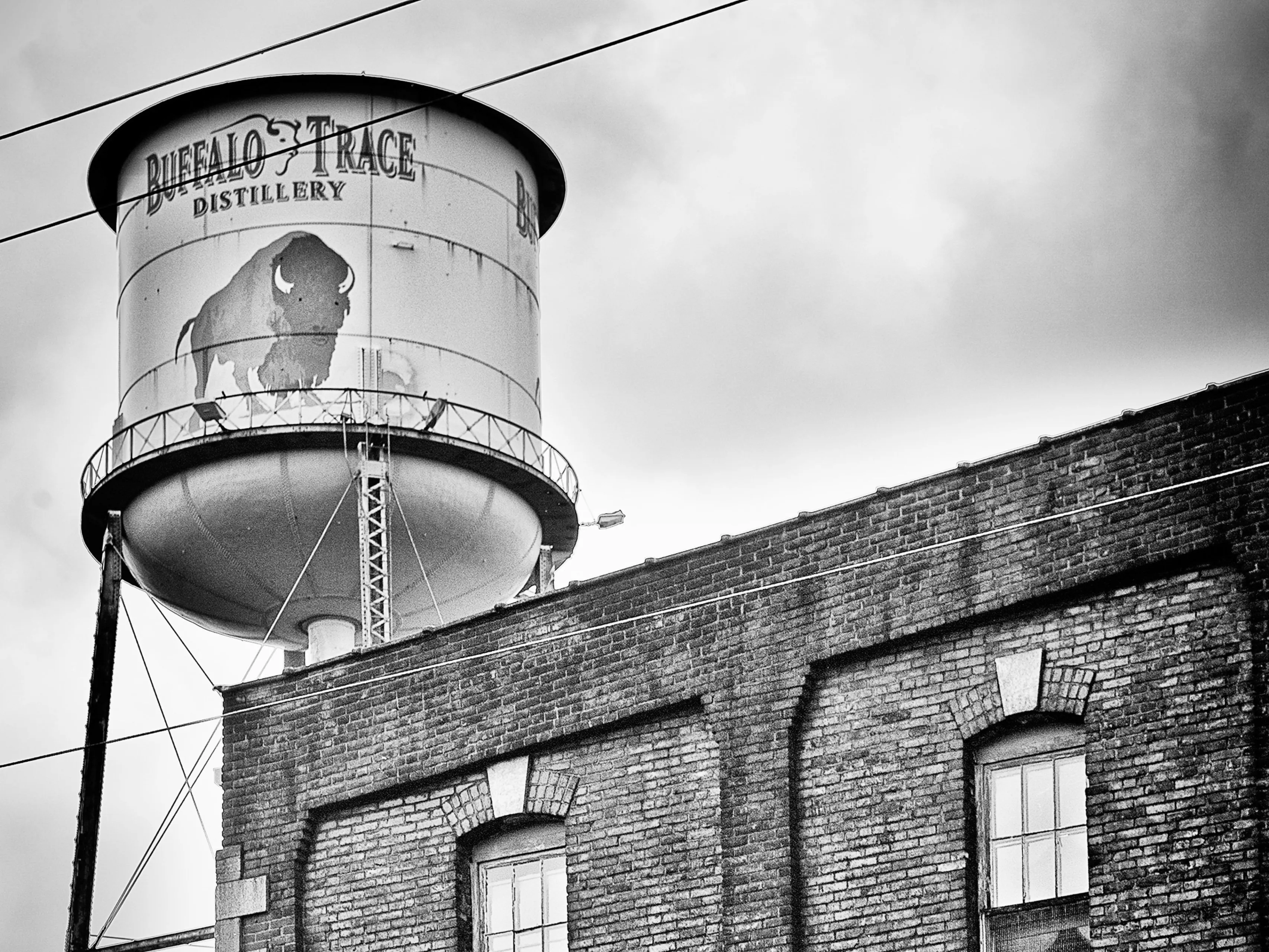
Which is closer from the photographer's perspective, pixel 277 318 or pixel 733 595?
pixel 733 595

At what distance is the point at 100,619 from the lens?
2403cm

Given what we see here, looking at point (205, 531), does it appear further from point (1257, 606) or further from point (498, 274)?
point (1257, 606)


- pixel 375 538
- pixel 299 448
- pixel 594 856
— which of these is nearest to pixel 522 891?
pixel 594 856

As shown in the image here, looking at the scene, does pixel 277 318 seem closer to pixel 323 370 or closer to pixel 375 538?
pixel 323 370

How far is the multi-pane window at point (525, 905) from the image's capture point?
18688mm

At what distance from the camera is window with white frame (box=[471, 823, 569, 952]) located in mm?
18734

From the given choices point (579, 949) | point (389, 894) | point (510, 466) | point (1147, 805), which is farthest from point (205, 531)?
point (1147, 805)

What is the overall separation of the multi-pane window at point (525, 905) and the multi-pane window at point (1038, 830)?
3675 mm

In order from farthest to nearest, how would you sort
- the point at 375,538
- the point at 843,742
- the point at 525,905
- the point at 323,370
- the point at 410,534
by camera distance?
the point at 323,370 → the point at 410,534 → the point at 375,538 → the point at 525,905 → the point at 843,742

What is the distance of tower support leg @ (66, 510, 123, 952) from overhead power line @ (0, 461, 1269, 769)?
1.21m

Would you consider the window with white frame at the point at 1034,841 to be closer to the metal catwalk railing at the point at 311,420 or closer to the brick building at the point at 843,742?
the brick building at the point at 843,742

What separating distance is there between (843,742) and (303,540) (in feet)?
25.9

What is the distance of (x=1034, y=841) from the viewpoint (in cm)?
1616

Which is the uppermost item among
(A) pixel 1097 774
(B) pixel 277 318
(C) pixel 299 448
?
(B) pixel 277 318
